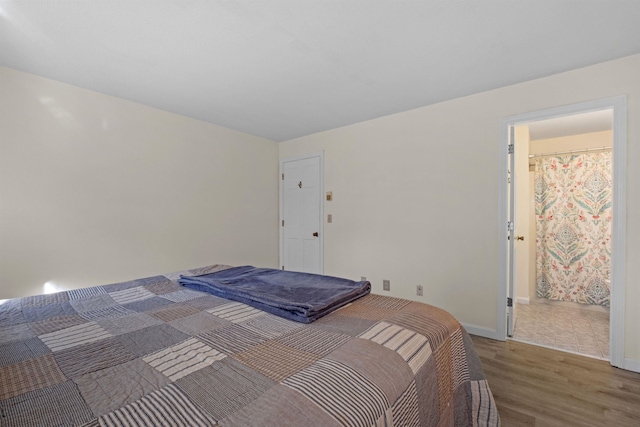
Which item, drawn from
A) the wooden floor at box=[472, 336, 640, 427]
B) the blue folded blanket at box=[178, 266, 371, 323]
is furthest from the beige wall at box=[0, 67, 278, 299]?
the wooden floor at box=[472, 336, 640, 427]

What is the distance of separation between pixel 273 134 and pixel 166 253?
2153 millimetres

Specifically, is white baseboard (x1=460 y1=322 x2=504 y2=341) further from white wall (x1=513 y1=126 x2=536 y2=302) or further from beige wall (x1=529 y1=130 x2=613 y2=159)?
beige wall (x1=529 y1=130 x2=613 y2=159)

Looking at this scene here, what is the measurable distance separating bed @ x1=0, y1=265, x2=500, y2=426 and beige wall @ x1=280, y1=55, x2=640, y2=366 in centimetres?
167

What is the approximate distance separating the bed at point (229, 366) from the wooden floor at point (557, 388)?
0.64 m

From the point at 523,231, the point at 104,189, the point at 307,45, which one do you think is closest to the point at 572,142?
the point at 523,231

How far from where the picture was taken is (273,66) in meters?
2.31

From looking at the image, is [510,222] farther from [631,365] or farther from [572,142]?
[572,142]

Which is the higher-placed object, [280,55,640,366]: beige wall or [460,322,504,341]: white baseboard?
[280,55,640,366]: beige wall

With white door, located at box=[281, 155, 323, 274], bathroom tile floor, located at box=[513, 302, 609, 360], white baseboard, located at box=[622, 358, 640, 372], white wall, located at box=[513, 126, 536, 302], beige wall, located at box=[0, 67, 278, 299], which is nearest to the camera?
white baseboard, located at box=[622, 358, 640, 372]

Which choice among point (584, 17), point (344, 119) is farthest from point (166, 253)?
point (584, 17)

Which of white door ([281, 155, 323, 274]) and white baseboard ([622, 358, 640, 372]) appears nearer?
white baseboard ([622, 358, 640, 372])

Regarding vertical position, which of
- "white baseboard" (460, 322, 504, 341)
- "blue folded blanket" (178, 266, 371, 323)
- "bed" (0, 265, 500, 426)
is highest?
"blue folded blanket" (178, 266, 371, 323)

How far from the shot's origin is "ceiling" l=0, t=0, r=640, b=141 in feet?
5.51

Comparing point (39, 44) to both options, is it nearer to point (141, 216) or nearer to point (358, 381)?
point (141, 216)
